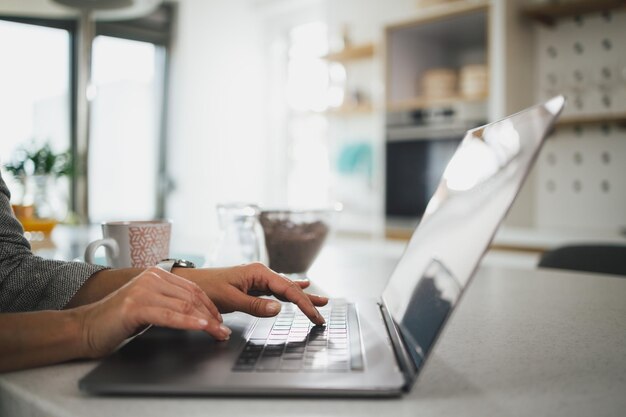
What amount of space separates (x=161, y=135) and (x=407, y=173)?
227cm

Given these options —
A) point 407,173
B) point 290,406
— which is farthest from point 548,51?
point 290,406

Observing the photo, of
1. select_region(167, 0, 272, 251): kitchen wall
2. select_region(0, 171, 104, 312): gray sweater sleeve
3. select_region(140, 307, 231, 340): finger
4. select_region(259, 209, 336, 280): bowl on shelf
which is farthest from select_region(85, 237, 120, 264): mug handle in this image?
select_region(167, 0, 272, 251): kitchen wall

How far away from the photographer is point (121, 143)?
4.52m

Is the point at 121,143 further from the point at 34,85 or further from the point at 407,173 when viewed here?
the point at 407,173

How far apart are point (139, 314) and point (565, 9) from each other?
3091 mm

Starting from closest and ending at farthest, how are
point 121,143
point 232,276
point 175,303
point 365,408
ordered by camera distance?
point 365,408 → point 175,303 → point 232,276 → point 121,143

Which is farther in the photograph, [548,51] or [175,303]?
[548,51]

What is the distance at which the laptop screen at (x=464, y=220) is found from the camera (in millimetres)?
463

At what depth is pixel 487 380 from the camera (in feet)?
1.69

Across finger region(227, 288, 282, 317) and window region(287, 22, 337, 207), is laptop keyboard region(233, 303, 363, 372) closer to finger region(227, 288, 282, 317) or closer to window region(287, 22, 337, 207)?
finger region(227, 288, 282, 317)

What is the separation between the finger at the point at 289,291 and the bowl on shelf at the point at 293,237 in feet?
1.12

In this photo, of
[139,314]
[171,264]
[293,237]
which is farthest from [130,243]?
[139,314]

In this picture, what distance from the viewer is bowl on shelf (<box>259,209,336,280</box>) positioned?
1075mm

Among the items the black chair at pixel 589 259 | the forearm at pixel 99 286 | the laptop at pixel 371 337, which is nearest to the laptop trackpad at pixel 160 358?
the laptop at pixel 371 337
